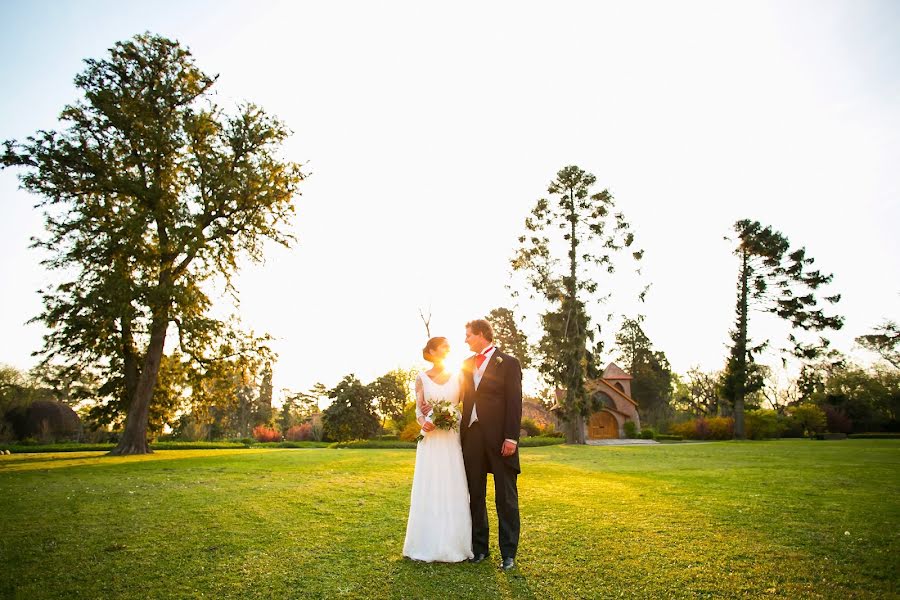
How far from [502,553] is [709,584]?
187 cm

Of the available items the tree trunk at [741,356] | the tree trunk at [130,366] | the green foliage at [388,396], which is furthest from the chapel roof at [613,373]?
the tree trunk at [130,366]

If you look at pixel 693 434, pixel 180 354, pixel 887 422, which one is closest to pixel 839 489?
pixel 180 354

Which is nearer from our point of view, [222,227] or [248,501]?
[248,501]

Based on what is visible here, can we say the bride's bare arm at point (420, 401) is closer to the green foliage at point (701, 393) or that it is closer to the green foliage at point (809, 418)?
the green foliage at point (809, 418)

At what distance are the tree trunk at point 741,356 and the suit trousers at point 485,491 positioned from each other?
131 ft

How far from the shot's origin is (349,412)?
33875 mm

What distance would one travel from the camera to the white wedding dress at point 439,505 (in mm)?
5234

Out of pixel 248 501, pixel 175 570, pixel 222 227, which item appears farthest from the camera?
pixel 222 227

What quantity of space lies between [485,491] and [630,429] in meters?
50.0

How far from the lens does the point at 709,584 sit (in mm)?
4277

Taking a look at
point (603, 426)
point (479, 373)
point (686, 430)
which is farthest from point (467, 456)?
point (603, 426)

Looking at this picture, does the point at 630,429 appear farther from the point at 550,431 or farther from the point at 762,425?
the point at 762,425

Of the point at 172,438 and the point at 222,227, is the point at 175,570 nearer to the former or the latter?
the point at 222,227

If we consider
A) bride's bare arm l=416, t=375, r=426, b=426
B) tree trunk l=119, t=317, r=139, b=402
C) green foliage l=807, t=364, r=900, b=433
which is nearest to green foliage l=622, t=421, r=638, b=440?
green foliage l=807, t=364, r=900, b=433
